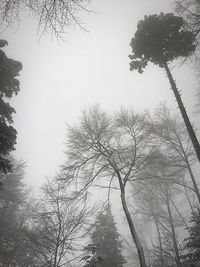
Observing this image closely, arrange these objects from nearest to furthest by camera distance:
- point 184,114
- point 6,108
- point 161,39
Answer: point 6,108 < point 184,114 < point 161,39

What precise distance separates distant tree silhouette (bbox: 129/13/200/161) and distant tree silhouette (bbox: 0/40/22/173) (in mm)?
7107

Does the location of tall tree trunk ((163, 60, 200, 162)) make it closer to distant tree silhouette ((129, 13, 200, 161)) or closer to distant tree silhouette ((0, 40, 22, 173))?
distant tree silhouette ((129, 13, 200, 161))

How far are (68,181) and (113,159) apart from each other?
10.6ft

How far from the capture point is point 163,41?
1235cm

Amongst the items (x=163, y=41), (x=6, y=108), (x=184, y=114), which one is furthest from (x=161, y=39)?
(x=6, y=108)

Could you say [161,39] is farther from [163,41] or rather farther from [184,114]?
[184,114]

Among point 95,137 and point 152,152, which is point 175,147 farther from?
point 95,137

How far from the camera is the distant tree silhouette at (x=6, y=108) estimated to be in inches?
291

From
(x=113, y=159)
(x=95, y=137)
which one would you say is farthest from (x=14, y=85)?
(x=113, y=159)

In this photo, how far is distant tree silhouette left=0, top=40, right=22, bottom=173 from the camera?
291 inches

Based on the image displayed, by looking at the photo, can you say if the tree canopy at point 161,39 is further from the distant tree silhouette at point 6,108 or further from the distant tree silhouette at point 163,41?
the distant tree silhouette at point 6,108

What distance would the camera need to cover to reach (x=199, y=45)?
1170 cm

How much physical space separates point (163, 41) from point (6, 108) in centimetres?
928

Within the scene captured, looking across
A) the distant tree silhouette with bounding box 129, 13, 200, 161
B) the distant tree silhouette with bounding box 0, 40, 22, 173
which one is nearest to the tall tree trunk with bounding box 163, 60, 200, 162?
the distant tree silhouette with bounding box 129, 13, 200, 161
